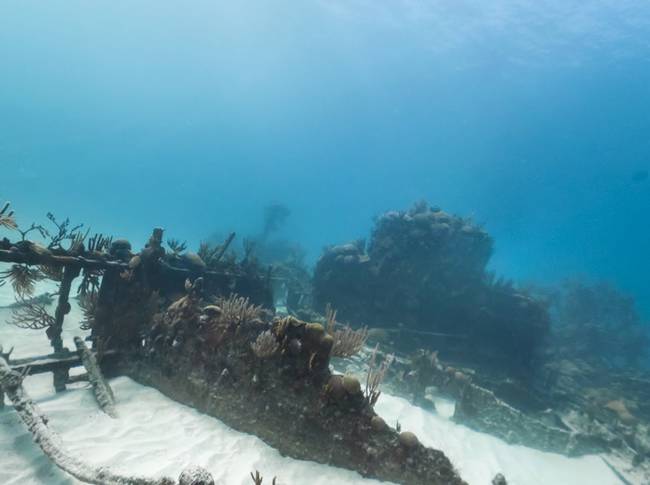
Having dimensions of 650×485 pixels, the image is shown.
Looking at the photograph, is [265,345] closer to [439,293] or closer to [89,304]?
[89,304]

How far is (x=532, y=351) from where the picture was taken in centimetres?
1505

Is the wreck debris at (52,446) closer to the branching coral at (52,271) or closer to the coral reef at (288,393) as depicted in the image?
the coral reef at (288,393)

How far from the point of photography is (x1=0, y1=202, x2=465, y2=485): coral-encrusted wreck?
14.2ft

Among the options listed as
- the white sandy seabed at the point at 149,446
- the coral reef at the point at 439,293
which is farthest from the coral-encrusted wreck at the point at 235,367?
the coral reef at the point at 439,293

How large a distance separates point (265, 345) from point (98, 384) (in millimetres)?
2818

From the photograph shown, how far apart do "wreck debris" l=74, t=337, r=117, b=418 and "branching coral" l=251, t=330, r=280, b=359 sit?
2.33 metres

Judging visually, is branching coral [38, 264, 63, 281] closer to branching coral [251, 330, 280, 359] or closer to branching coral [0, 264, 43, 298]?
branching coral [0, 264, 43, 298]

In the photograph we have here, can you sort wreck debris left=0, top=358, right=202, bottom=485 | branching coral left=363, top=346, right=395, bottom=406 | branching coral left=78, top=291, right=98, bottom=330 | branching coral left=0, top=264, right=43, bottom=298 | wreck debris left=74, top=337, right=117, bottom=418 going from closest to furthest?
1. wreck debris left=0, top=358, right=202, bottom=485
2. branching coral left=363, top=346, right=395, bottom=406
3. wreck debris left=74, top=337, right=117, bottom=418
4. branching coral left=0, top=264, right=43, bottom=298
5. branching coral left=78, top=291, right=98, bottom=330

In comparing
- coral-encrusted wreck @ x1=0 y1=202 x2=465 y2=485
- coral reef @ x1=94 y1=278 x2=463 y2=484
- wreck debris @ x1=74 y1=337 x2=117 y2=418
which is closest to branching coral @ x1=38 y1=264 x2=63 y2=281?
coral-encrusted wreck @ x1=0 y1=202 x2=465 y2=485

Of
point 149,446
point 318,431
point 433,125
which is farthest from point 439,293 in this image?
point 433,125

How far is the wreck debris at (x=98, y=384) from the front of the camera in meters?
5.00

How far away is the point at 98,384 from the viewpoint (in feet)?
17.2

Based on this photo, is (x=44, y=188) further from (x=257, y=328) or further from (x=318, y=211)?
(x=257, y=328)

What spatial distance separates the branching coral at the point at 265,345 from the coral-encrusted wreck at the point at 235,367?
14 millimetres
